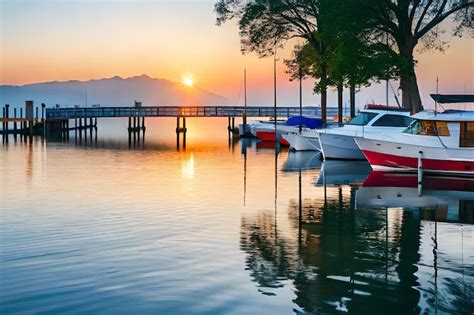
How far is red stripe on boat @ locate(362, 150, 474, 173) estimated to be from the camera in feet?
92.3

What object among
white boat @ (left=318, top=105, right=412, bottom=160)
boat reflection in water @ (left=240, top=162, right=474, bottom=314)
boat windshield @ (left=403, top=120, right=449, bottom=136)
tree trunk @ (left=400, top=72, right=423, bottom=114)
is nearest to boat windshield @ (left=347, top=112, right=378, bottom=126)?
white boat @ (left=318, top=105, right=412, bottom=160)

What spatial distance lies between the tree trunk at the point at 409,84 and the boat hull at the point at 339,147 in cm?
418

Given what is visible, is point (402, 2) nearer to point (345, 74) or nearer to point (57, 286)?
point (345, 74)

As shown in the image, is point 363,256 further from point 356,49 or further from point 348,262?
point 356,49

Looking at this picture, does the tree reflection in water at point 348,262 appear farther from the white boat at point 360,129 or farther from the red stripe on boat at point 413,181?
→ the white boat at point 360,129

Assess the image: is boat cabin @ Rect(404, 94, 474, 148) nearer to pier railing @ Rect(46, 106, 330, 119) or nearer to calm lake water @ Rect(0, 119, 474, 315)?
calm lake water @ Rect(0, 119, 474, 315)

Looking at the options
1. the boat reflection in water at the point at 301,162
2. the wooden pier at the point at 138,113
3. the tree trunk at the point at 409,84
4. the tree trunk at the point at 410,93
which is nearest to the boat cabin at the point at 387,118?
the tree trunk at the point at 409,84

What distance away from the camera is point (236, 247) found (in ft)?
44.7

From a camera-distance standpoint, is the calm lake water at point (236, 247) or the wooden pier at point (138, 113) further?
the wooden pier at point (138, 113)

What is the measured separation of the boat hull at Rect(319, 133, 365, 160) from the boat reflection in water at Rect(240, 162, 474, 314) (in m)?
15.8

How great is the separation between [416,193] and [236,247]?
1114cm

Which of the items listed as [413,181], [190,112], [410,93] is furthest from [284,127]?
[190,112]

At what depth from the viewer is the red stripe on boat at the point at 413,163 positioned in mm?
28119

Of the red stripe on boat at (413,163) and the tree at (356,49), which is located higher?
the tree at (356,49)
